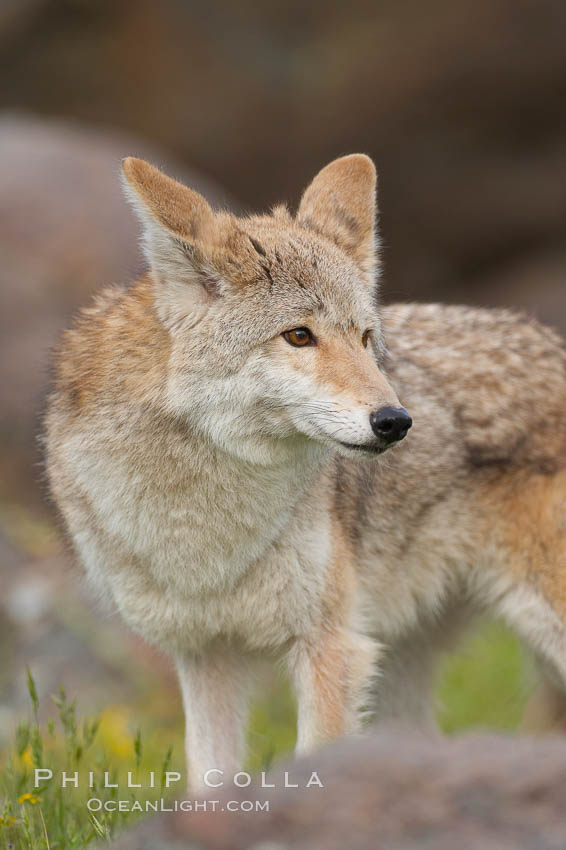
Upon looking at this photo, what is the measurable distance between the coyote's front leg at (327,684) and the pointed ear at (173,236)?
1.71 meters

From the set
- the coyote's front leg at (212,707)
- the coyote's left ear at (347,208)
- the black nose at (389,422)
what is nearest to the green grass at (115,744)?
the coyote's front leg at (212,707)

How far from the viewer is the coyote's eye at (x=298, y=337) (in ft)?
16.9

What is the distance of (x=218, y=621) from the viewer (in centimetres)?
562

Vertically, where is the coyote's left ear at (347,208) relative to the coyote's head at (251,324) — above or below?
above

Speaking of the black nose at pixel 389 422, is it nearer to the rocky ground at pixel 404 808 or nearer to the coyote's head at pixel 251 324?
the coyote's head at pixel 251 324

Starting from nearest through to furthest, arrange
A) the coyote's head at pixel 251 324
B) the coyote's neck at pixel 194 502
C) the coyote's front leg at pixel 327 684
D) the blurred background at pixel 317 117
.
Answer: the coyote's head at pixel 251 324, the coyote's neck at pixel 194 502, the coyote's front leg at pixel 327 684, the blurred background at pixel 317 117

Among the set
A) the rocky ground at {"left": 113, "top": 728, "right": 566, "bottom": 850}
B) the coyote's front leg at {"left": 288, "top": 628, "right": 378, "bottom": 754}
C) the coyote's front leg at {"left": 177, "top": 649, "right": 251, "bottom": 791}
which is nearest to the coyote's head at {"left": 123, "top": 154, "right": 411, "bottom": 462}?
the coyote's front leg at {"left": 288, "top": 628, "right": 378, "bottom": 754}

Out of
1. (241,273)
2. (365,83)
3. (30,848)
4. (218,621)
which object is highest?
(365,83)

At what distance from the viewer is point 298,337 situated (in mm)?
5156

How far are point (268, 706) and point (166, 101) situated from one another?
9510 mm

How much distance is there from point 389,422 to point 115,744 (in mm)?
4687

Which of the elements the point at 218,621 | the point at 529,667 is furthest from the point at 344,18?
the point at 218,621

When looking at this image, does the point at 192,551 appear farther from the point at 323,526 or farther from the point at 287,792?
the point at 287,792

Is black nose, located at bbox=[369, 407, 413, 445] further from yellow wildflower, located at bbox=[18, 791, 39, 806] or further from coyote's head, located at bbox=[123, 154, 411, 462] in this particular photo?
yellow wildflower, located at bbox=[18, 791, 39, 806]
